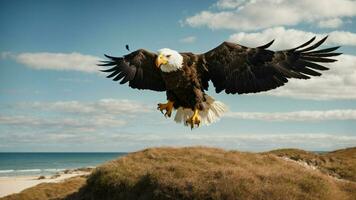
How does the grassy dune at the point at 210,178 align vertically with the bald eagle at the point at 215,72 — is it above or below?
below

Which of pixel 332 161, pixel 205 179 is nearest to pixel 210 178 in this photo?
pixel 205 179

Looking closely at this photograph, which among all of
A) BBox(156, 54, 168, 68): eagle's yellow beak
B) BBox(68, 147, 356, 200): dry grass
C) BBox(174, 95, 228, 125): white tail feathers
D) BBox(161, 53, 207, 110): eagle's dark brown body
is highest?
BBox(156, 54, 168, 68): eagle's yellow beak

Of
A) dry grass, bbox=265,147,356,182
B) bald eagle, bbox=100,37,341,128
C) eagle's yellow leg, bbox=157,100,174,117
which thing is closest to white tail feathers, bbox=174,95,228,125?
bald eagle, bbox=100,37,341,128

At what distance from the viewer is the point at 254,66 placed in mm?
11109

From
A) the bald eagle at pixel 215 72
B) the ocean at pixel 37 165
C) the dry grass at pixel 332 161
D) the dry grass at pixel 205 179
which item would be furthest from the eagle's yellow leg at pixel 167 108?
the ocean at pixel 37 165

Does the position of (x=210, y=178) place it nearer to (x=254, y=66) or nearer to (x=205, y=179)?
(x=205, y=179)

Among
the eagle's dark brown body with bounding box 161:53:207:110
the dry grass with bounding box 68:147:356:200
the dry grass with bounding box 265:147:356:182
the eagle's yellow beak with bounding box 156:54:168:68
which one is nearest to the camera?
the eagle's yellow beak with bounding box 156:54:168:68

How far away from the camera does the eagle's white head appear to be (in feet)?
32.5

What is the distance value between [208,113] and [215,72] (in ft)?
3.40

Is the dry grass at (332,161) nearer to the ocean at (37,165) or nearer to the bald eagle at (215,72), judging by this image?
the bald eagle at (215,72)

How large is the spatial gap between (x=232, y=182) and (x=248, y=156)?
11.5 meters

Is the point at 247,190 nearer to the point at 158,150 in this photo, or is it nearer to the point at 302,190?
the point at 302,190

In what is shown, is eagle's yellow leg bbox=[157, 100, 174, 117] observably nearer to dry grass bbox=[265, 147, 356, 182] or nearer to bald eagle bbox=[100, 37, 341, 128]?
bald eagle bbox=[100, 37, 341, 128]

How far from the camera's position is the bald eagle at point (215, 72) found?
33.7ft
